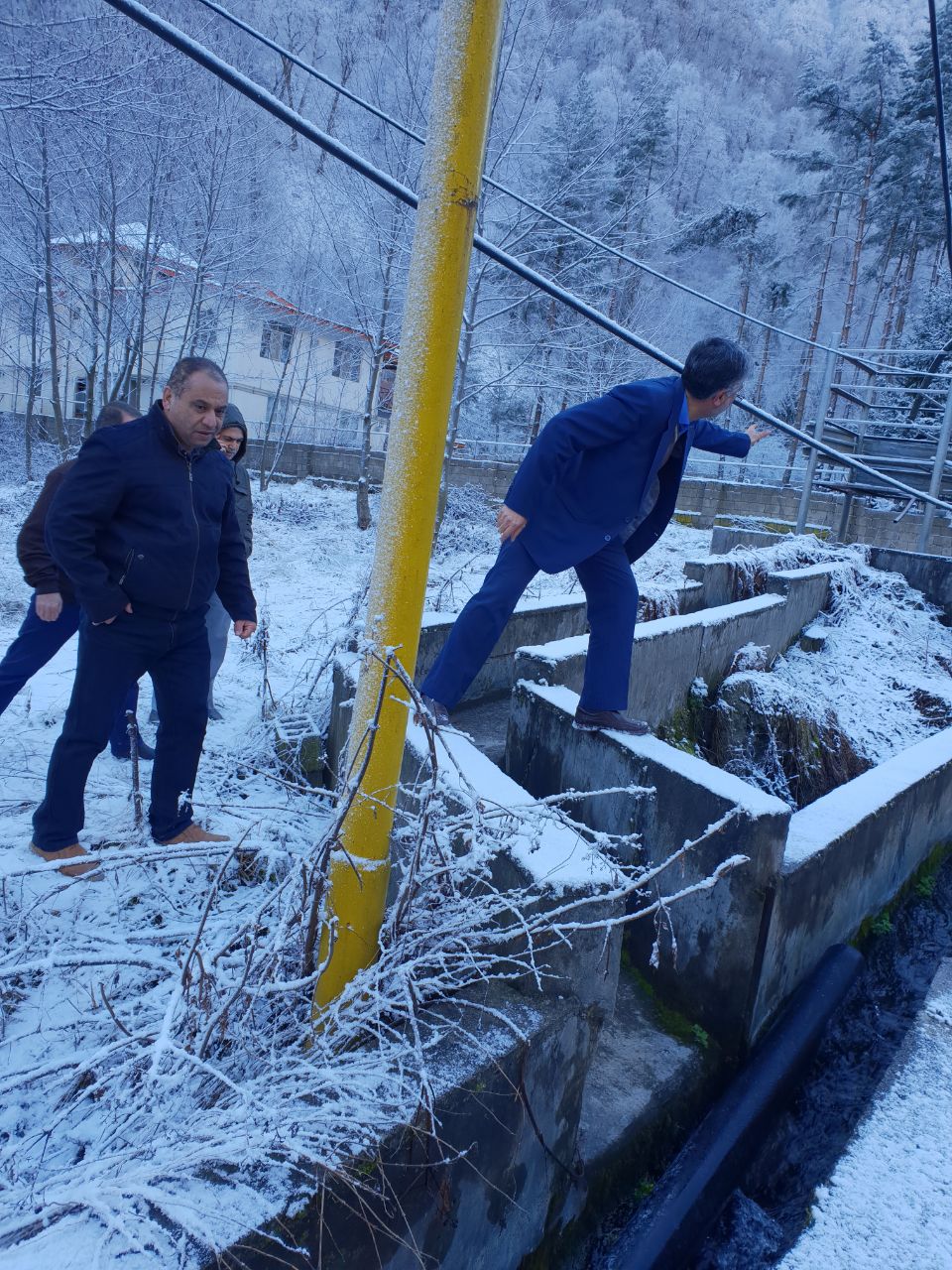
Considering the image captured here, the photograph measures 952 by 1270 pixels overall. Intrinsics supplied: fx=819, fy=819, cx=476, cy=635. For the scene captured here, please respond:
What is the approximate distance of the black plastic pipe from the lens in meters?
2.28

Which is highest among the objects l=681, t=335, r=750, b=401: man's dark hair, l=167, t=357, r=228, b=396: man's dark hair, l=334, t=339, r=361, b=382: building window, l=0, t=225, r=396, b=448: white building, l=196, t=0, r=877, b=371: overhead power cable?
l=334, t=339, r=361, b=382: building window

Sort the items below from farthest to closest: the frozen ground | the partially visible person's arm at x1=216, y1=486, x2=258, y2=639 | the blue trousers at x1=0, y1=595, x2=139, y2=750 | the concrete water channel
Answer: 1. the blue trousers at x1=0, y1=595, x2=139, y2=750
2. the partially visible person's arm at x1=216, y1=486, x2=258, y2=639
3. the concrete water channel
4. the frozen ground

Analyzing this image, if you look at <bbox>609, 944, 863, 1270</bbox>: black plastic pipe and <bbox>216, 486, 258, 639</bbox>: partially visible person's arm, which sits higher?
<bbox>216, 486, 258, 639</bbox>: partially visible person's arm

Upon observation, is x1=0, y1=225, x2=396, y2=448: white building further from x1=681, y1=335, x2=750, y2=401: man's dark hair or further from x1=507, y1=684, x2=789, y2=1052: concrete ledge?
x1=507, y1=684, x2=789, y2=1052: concrete ledge

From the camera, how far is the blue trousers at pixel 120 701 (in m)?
2.77

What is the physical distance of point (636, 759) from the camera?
3129 millimetres

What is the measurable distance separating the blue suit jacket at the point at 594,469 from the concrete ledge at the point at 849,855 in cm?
135

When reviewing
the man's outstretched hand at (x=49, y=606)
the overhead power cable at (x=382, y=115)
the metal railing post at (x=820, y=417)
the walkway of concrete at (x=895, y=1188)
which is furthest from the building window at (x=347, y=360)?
the walkway of concrete at (x=895, y=1188)

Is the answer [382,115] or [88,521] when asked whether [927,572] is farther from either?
[88,521]

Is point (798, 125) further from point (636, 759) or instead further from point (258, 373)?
point (636, 759)

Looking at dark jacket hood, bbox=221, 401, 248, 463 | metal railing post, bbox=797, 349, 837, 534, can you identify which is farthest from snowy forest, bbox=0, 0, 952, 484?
dark jacket hood, bbox=221, 401, 248, 463

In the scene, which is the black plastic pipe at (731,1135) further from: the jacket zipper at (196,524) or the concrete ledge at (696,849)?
the jacket zipper at (196,524)

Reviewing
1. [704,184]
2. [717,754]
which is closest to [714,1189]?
[717,754]

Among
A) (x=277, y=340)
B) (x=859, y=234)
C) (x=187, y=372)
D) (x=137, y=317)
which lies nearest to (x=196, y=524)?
(x=187, y=372)
